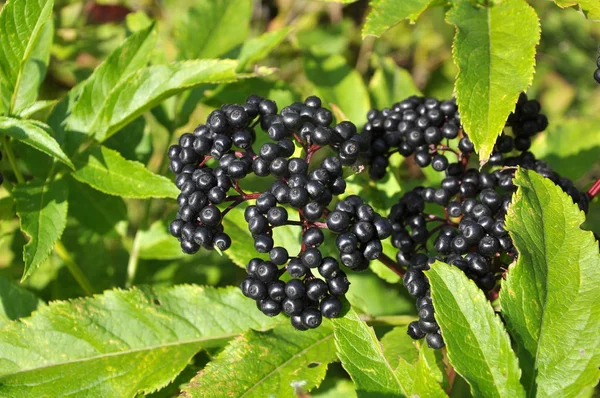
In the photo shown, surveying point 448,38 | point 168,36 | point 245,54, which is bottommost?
point 448,38

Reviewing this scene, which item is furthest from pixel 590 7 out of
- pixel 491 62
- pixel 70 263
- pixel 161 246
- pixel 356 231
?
pixel 70 263

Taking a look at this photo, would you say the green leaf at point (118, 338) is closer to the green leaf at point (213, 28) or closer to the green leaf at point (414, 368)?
the green leaf at point (414, 368)

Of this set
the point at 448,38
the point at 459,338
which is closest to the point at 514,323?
the point at 459,338

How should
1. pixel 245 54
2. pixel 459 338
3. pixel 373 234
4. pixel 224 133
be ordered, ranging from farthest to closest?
pixel 245 54 → pixel 224 133 → pixel 373 234 → pixel 459 338

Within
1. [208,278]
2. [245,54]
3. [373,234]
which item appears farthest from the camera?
[208,278]

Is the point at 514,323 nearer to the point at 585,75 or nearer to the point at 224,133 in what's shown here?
the point at 224,133

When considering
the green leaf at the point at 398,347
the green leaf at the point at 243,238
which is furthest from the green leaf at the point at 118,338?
the green leaf at the point at 398,347
